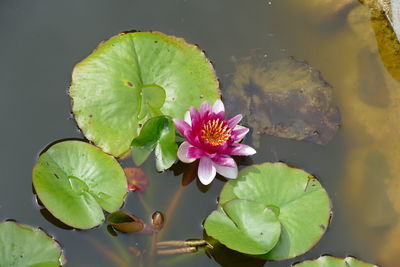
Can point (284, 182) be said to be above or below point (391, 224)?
above

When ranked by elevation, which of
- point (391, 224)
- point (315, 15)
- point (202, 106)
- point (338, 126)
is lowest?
point (391, 224)

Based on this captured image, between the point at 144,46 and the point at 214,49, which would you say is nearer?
the point at 144,46

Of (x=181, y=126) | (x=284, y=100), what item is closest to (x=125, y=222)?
(x=181, y=126)

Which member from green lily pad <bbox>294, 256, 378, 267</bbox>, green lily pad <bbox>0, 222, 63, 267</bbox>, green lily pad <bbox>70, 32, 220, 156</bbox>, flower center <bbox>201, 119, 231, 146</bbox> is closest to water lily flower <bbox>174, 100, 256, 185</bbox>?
flower center <bbox>201, 119, 231, 146</bbox>

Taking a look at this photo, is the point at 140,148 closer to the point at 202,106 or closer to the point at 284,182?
the point at 202,106

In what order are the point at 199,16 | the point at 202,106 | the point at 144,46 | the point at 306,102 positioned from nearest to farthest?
1. the point at 202,106
2. the point at 144,46
3. the point at 306,102
4. the point at 199,16

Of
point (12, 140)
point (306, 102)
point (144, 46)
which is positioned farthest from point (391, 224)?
point (12, 140)

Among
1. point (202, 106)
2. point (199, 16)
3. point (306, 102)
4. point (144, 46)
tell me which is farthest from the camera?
point (199, 16)

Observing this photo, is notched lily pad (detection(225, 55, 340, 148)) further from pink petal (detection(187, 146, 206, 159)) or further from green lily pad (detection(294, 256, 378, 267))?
green lily pad (detection(294, 256, 378, 267))
